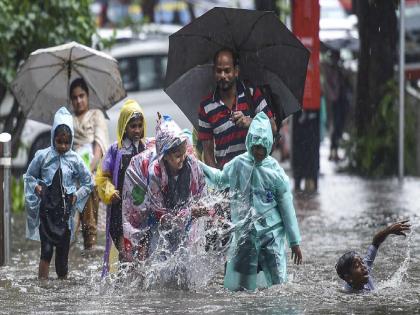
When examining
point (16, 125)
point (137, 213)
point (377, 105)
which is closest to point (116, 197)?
point (137, 213)

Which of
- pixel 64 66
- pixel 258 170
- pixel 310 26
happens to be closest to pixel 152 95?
pixel 310 26

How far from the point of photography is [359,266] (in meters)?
9.83

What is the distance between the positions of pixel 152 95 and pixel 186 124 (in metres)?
1.38

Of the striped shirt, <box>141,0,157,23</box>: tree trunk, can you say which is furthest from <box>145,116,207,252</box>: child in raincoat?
<box>141,0,157,23</box>: tree trunk

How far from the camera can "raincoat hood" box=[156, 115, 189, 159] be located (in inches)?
398

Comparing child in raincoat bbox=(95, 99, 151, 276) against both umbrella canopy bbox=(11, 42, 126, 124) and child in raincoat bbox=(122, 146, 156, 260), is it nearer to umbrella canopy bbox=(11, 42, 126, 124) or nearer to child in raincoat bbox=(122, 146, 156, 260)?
child in raincoat bbox=(122, 146, 156, 260)

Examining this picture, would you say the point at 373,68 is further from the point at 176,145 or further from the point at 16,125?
the point at 176,145

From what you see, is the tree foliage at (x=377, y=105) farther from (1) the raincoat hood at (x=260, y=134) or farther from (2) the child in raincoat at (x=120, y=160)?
(1) the raincoat hood at (x=260, y=134)

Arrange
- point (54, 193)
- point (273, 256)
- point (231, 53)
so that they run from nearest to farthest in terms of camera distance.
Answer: point (273, 256) → point (231, 53) → point (54, 193)

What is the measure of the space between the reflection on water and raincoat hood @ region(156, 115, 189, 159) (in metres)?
0.78

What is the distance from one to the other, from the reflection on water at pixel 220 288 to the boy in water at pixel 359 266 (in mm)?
83

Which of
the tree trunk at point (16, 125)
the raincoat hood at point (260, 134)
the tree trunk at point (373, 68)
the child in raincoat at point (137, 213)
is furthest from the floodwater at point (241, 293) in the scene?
the tree trunk at point (373, 68)

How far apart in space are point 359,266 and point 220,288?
119cm

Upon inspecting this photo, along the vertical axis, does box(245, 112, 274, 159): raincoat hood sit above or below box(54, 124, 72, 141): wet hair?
below
